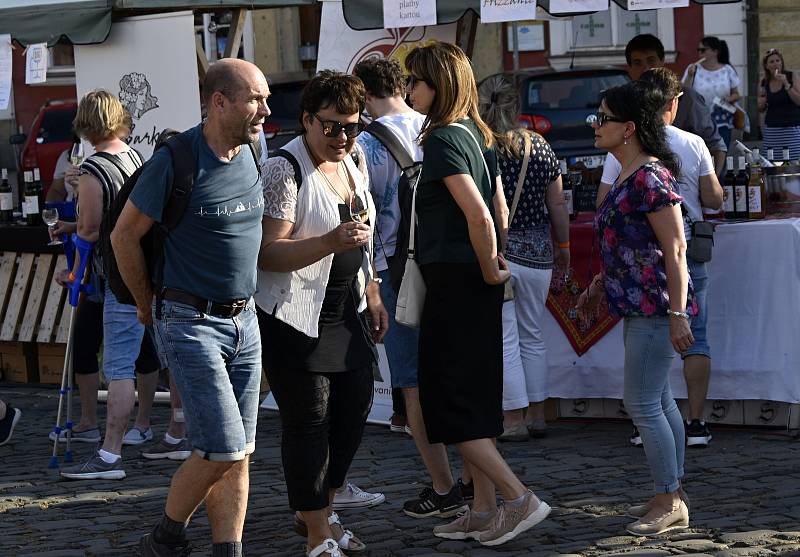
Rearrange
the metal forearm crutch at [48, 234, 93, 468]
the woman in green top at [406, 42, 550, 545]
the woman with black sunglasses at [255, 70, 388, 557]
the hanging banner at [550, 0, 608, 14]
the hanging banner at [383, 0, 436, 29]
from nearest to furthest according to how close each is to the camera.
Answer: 1. the woman with black sunglasses at [255, 70, 388, 557]
2. the woman in green top at [406, 42, 550, 545]
3. the metal forearm crutch at [48, 234, 93, 468]
4. the hanging banner at [550, 0, 608, 14]
5. the hanging banner at [383, 0, 436, 29]

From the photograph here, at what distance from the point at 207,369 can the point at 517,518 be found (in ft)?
4.53

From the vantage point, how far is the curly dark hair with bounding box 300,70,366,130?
→ 16.2 feet

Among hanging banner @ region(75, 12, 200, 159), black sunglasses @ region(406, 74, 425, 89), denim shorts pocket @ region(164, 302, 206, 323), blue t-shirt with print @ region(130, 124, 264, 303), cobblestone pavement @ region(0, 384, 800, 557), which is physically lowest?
cobblestone pavement @ region(0, 384, 800, 557)

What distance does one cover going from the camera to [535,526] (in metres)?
5.55

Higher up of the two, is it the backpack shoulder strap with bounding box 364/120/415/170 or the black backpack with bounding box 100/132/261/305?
the backpack shoulder strap with bounding box 364/120/415/170

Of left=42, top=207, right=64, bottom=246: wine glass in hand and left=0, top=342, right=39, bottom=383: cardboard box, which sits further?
left=0, top=342, right=39, bottom=383: cardboard box

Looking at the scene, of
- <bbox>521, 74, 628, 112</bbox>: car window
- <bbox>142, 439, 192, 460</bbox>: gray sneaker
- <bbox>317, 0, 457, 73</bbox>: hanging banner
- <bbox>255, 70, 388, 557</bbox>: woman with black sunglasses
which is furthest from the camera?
<bbox>521, 74, 628, 112</bbox>: car window

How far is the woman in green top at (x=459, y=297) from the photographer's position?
5137mm

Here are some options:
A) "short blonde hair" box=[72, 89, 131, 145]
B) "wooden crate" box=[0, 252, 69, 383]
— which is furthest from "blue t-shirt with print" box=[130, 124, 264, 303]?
"wooden crate" box=[0, 252, 69, 383]

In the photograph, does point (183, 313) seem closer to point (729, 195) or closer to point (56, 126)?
point (729, 195)

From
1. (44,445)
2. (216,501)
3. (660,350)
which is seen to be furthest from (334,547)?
(44,445)

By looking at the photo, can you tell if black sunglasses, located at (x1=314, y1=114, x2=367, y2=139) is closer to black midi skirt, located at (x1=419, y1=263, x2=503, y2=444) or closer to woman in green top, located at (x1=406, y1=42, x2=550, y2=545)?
woman in green top, located at (x1=406, y1=42, x2=550, y2=545)

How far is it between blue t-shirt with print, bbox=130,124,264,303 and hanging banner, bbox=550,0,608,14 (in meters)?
4.23

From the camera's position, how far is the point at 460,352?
5.20 m
